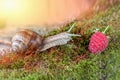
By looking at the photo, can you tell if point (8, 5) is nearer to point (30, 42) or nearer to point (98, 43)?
point (30, 42)

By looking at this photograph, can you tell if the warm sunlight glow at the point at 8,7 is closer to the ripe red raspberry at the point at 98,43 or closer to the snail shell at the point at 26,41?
the snail shell at the point at 26,41

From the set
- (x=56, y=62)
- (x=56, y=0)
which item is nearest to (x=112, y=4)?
(x=56, y=0)

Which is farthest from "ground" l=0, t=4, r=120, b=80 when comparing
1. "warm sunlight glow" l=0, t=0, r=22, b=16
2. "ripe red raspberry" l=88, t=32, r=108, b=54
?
"warm sunlight glow" l=0, t=0, r=22, b=16

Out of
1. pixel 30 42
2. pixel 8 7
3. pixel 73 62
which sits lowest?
pixel 73 62

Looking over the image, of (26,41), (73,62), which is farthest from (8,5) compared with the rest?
(73,62)

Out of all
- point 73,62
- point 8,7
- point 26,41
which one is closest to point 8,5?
point 8,7

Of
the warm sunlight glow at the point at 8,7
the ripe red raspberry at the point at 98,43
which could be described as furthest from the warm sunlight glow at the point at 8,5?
the ripe red raspberry at the point at 98,43

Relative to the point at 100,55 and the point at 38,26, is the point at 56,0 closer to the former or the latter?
the point at 38,26

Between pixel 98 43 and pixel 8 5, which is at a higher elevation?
pixel 8 5
